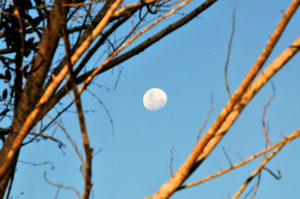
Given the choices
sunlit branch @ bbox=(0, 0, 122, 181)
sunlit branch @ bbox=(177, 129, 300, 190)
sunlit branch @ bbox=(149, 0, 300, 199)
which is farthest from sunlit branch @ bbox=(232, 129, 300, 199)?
sunlit branch @ bbox=(0, 0, 122, 181)

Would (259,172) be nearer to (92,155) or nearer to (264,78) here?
(264,78)

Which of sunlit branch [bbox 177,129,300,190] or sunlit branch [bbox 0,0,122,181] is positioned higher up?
sunlit branch [bbox 0,0,122,181]

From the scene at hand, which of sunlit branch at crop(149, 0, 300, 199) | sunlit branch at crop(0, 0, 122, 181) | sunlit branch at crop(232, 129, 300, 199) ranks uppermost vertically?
sunlit branch at crop(0, 0, 122, 181)

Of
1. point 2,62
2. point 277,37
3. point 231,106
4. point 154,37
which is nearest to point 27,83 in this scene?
point 2,62

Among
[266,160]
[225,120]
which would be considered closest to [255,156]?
[266,160]

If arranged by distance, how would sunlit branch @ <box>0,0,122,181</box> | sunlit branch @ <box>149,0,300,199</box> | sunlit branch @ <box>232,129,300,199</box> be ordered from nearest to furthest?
sunlit branch @ <box>149,0,300,199</box> → sunlit branch @ <box>232,129,300,199</box> → sunlit branch @ <box>0,0,122,181</box>

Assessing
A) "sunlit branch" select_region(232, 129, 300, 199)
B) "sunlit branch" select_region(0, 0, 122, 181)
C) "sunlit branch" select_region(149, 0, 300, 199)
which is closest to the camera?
"sunlit branch" select_region(149, 0, 300, 199)

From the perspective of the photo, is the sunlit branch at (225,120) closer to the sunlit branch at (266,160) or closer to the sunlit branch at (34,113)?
the sunlit branch at (266,160)

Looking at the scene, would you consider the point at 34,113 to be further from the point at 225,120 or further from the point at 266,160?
the point at 266,160

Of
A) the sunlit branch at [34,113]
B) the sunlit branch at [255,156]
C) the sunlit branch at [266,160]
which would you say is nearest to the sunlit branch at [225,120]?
the sunlit branch at [255,156]

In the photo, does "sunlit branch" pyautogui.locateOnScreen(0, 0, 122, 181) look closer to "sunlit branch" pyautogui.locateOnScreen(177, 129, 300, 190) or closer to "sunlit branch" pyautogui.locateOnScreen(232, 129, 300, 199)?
"sunlit branch" pyautogui.locateOnScreen(177, 129, 300, 190)

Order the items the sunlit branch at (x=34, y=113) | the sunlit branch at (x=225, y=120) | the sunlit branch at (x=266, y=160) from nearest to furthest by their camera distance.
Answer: the sunlit branch at (x=225, y=120) → the sunlit branch at (x=266, y=160) → the sunlit branch at (x=34, y=113)

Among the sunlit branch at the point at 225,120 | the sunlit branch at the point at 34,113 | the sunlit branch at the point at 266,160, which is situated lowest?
the sunlit branch at the point at 266,160

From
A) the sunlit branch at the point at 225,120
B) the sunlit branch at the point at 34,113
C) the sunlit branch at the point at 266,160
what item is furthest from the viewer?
the sunlit branch at the point at 34,113
